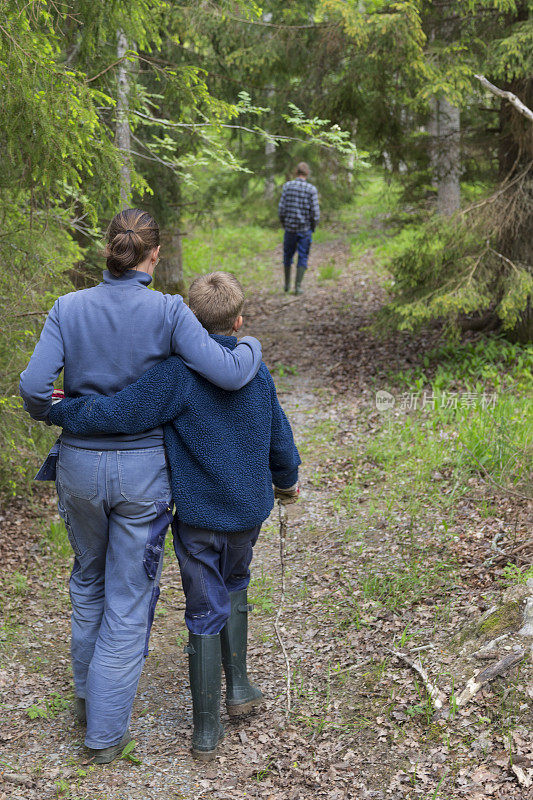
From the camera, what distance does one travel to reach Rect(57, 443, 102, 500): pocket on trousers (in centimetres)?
304

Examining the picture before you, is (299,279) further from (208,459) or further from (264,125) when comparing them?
(208,459)

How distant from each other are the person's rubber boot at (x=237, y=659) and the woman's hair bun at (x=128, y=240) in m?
1.51

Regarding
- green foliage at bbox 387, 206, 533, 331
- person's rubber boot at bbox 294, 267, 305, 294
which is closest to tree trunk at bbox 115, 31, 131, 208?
green foliage at bbox 387, 206, 533, 331

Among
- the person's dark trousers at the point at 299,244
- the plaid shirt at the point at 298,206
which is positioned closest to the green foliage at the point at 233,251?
the person's dark trousers at the point at 299,244

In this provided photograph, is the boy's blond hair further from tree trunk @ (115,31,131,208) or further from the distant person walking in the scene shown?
the distant person walking

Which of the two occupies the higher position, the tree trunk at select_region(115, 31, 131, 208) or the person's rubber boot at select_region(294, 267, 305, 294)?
the tree trunk at select_region(115, 31, 131, 208)

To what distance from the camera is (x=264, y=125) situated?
33.1ft

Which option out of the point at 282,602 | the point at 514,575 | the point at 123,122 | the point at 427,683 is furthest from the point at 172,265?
the point at 427,683

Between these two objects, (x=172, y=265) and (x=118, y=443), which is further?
(x=172, y=265)

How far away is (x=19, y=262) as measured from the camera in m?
5.33

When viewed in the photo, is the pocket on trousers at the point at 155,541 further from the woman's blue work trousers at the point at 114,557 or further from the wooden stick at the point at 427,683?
the wooden stick at the point at 427,683

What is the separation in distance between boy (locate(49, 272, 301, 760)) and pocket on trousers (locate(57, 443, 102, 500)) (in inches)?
4.4

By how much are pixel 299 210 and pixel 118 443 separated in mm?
10227

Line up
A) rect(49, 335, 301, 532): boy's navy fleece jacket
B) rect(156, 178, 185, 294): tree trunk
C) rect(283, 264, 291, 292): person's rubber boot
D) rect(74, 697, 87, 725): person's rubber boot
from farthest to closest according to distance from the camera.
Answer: rect(283, 264, 291, 292): person's rubber boot
rect(156, 178, 185, 294): tree trunk
rect(74, 697, 87, 725): person's rubber boot
rect(49, 335, 301, 532): boy's navy fleece jacket
